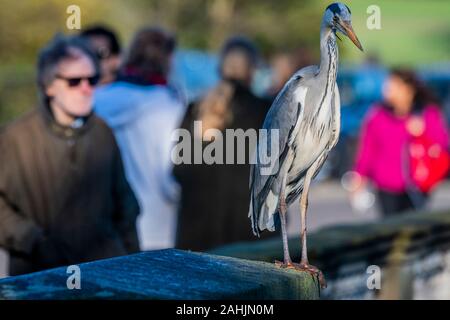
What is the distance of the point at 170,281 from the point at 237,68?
4.74 meters

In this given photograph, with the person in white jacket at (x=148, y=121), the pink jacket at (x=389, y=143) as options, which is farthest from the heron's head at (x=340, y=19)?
the pink jacket at (x=389, y=143)

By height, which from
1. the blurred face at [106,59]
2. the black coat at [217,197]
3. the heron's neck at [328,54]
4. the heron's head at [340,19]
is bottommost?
the heron's neck at [328,54]

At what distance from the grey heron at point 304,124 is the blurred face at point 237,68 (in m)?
4.53

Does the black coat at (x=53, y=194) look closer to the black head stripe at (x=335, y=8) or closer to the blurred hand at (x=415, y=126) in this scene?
the black head stripe at (x=335, y=8)

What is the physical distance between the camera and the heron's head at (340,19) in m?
3.04

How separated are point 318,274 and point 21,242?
2.46 metres

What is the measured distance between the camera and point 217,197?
788cm

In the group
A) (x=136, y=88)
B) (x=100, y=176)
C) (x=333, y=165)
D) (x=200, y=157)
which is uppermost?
(x=333, y=165)

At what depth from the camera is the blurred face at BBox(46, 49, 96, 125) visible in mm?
5723

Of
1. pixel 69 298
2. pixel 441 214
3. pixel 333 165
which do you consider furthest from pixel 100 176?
pixel 333 165

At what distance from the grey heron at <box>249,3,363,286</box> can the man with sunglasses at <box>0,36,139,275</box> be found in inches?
96.6

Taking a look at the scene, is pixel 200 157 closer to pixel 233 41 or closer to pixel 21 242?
pixel 233 41

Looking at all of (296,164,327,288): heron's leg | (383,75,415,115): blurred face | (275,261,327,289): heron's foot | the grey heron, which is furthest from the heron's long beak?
(383,75,415,115): blurred face
